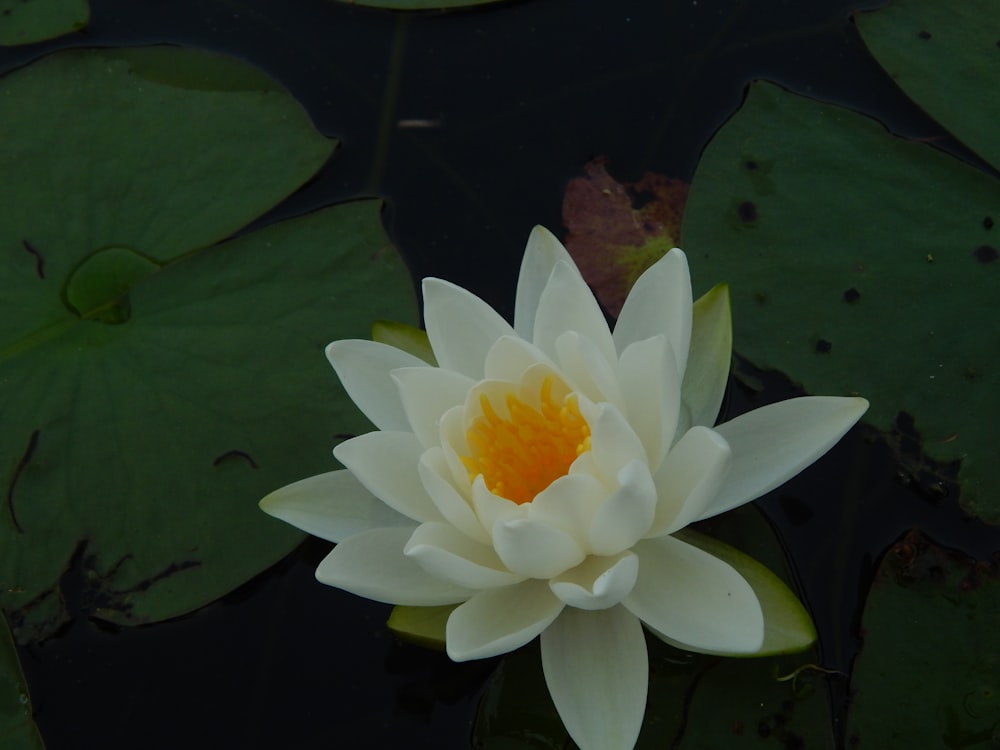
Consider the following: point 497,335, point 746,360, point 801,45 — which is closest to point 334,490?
point 497,335

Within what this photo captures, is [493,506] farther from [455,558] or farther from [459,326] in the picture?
[459,326]

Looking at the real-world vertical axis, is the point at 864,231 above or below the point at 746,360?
above

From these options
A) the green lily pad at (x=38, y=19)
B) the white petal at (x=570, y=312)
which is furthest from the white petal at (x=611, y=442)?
the green lily pad at (x=38, y=19)

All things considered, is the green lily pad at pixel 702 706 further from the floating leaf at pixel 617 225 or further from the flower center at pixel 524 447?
the floating leaf at pixel 617 225

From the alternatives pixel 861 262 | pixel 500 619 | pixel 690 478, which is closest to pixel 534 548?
pixel 500 619

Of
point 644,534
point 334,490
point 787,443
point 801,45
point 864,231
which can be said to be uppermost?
point 801,45

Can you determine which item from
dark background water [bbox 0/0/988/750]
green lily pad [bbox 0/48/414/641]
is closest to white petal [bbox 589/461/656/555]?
dark background water [bbox 0/0/988/750]

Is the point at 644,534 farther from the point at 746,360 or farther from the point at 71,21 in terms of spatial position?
the point at 71,21

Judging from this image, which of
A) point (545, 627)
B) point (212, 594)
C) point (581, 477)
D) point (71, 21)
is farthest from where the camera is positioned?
point (71, 21)
